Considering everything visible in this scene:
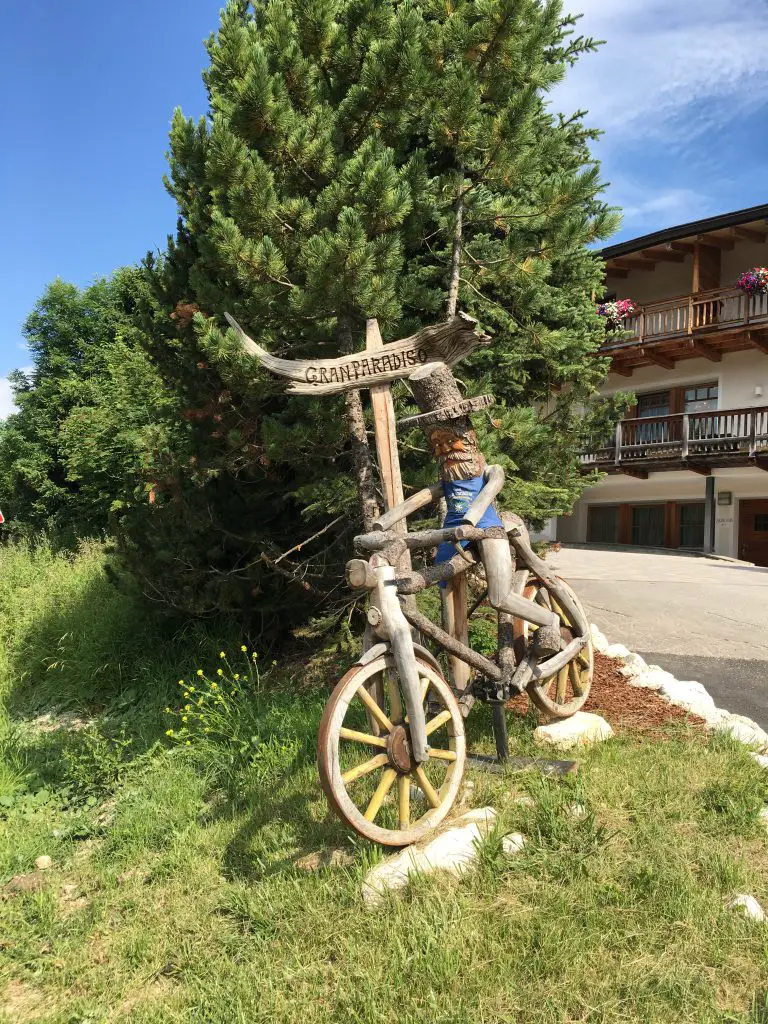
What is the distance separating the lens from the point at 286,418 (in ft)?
18.8

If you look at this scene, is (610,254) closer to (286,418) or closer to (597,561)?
(597,561)

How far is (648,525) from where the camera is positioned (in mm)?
21375

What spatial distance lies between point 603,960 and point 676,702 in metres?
2.85

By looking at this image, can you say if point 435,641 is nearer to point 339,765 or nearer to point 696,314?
point 339,765

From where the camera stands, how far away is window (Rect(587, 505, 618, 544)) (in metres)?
22.2

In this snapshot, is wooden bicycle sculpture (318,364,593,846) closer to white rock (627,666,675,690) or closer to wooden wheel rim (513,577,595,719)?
wooden wheel rim (513,577,595,719)

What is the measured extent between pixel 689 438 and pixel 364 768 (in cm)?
1797

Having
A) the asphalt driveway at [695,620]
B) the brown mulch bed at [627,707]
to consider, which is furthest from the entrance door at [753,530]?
the brown mulch bed at [627,707]

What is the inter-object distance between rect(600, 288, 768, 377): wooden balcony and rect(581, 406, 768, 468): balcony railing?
1871 mm

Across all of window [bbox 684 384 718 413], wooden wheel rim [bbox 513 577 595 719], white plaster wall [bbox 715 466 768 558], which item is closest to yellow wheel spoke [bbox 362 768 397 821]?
wooden wheel rim [bbox 513 577 595 719]

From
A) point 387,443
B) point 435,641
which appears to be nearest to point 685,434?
point 387,443

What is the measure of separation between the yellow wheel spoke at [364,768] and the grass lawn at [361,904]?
401 millimetres

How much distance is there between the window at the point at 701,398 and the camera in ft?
64.8

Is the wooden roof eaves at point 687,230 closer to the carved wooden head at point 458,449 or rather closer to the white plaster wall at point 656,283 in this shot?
the white plaster wall at point 656,283
